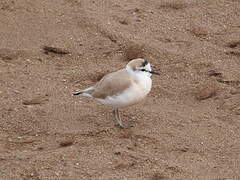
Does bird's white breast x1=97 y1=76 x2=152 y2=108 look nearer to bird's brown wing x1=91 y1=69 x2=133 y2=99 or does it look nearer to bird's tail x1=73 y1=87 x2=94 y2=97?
bird's brown wing x1=91 y1=69 x2=133 y2=99

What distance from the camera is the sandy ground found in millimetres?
5426

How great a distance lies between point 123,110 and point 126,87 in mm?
744

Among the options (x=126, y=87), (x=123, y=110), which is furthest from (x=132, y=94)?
(x=123, y=110)

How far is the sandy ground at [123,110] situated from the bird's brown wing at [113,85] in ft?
1.11

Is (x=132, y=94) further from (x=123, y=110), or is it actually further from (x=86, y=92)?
(x=123, y=110)

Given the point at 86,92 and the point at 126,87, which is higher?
the point at 126,87

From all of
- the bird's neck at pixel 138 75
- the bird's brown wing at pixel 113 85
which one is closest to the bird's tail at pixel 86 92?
the bird's brown wing at pixel 113 85

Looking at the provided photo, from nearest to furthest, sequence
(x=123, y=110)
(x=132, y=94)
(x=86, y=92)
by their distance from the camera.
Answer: (x=132, y=94), (x=86, y=92), (x=123, y=110)

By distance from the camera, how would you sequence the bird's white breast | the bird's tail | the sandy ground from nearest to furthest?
the sandy ground
the bird's white breast
the bird's tail

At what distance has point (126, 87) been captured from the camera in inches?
225

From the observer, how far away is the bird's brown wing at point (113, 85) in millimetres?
5719

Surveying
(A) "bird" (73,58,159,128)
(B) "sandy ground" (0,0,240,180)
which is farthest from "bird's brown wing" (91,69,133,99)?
(B) "sandy ground" (0,0,240,180)

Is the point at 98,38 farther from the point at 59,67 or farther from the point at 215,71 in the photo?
the point at 215,71

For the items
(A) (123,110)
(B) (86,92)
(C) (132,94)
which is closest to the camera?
(C) (132,94)
